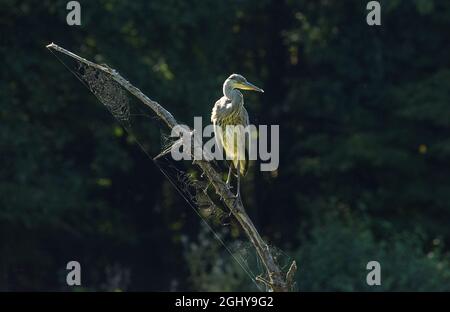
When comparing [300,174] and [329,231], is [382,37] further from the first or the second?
[329,231]

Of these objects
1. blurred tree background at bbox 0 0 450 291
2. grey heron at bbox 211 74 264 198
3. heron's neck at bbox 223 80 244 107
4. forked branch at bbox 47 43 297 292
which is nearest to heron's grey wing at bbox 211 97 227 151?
grey heron at bbox 211 74 264 198

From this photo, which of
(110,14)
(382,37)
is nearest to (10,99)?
(110,14)

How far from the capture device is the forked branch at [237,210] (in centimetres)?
693

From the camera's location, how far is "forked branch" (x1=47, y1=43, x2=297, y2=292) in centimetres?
693

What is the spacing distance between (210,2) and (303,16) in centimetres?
244

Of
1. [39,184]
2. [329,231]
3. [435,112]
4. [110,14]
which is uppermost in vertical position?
[110,14]

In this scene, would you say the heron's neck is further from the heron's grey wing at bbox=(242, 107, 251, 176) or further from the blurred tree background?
the blurred tree background

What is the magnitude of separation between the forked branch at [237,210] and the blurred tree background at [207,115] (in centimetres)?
884

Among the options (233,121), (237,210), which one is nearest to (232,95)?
(233,121)

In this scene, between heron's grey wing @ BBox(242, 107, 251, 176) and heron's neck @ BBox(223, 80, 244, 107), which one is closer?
heron's neck @ BBox(223, 80, 244, 107)

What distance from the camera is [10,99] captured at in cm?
1781

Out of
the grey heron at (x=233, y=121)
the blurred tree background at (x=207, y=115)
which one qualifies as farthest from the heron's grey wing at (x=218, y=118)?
the blurred tree background at (x=207, y=115)

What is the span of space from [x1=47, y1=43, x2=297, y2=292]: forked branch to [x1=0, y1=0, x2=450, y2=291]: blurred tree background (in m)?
8.84

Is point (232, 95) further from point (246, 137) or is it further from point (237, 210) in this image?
point (237, 210)
